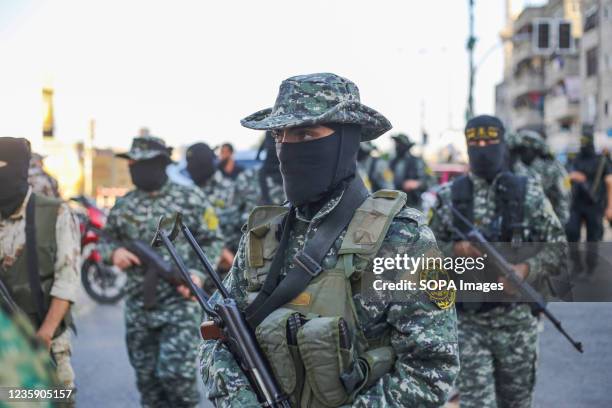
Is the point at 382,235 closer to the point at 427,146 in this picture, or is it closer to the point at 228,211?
the point at 228,211

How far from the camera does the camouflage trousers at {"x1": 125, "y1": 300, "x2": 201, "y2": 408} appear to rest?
4941mm

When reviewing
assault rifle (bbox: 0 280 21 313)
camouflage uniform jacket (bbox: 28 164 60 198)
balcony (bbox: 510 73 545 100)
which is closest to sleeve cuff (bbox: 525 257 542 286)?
assault rifle (bbox: 0 280 21 313)

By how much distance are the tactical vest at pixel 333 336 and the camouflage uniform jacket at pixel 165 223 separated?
2.80 m

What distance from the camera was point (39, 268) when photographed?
161 inches

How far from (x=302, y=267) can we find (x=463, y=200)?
2378 mm

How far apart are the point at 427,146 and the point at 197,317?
4362 centimetres

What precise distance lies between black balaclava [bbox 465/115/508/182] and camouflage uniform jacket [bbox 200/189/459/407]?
7.20 feet

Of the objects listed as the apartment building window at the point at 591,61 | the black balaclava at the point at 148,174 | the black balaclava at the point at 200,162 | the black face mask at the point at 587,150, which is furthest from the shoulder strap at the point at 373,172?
the apartment building window at the point at 591,61

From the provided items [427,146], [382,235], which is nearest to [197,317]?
[382,235]

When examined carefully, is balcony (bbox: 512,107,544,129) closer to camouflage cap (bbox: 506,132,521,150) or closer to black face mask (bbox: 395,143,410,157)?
black face mask (bbox: 395,143,410,157)

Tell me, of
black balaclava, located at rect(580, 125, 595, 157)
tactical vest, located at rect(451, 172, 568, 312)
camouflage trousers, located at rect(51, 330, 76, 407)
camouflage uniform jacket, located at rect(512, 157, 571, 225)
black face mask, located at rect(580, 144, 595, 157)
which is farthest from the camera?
black face mask, located at rect(580, 144, 595, 157)

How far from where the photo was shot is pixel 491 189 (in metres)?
4.64

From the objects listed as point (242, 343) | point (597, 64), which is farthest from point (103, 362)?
point (597, 64)

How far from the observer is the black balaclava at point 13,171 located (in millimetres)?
3943
